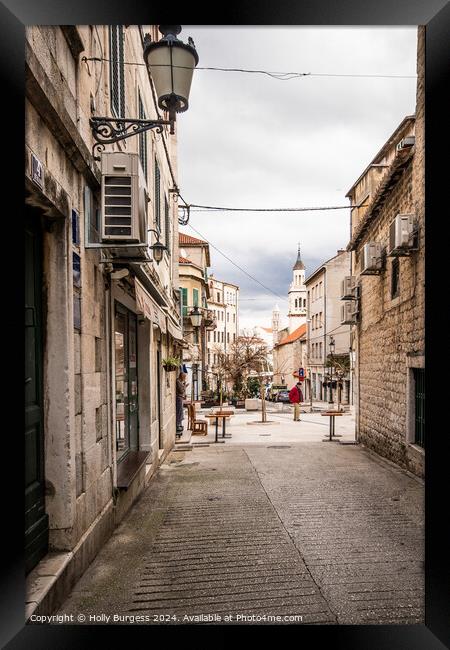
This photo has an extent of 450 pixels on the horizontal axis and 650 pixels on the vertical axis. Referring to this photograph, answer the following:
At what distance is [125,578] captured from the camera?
418 centimetres

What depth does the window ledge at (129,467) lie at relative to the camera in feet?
18.2

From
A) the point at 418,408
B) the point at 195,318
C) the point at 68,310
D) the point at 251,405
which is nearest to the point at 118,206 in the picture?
the point at 68,310

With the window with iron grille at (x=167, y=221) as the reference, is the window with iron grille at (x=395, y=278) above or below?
below

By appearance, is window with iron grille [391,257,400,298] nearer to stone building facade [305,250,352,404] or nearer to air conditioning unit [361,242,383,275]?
air conditioning unit [361,242,383,275]

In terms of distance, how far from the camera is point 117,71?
6.25 m

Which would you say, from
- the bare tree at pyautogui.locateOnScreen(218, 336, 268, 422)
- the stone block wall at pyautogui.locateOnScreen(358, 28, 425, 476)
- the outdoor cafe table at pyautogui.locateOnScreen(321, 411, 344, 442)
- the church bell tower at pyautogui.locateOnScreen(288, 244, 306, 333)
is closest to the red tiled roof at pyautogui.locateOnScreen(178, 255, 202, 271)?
the bare tree at pyautogui.locateOnScreen(218, 336, 268, 422)

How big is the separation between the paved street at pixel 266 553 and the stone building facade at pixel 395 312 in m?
1.49

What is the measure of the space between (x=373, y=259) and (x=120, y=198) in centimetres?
767

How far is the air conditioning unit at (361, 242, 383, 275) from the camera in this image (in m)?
10.8

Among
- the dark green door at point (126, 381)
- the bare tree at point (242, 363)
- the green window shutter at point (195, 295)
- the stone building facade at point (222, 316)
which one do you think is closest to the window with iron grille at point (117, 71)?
the dark green door at point (126, 381)

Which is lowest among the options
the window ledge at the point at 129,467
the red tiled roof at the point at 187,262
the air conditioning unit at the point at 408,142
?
the window ledge at the point at 129,467

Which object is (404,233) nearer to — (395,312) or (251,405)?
(395,312)
